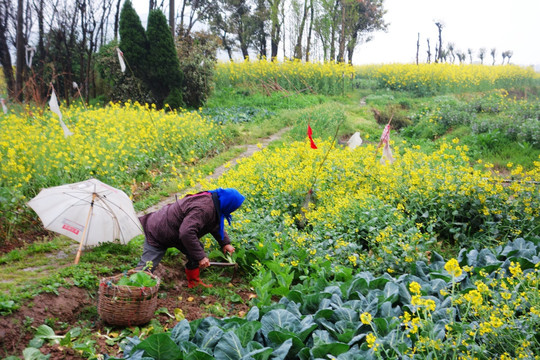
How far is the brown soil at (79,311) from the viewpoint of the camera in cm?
280

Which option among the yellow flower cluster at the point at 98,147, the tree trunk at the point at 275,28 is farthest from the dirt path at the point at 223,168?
the tree trunk at the point at 275,28

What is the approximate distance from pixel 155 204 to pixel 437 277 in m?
4.11

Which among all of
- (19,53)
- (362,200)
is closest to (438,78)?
(362,200)

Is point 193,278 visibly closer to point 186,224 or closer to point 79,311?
point 186,224

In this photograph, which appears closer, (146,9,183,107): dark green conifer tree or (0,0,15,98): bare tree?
(0,0,15,98): bare tree

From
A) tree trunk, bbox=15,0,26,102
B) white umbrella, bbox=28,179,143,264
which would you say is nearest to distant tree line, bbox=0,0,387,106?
tree trunk, bbox=15,0,26,102

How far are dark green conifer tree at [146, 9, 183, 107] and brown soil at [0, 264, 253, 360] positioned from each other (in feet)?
34.8

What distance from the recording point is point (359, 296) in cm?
320

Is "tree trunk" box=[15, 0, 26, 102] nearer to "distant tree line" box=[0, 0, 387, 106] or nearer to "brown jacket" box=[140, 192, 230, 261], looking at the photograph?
"distant tree line" box=[0, 0, 387, 106]

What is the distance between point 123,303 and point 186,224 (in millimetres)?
837

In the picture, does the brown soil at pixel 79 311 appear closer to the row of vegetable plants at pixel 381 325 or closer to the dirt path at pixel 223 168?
the row of vegetable plants at pixel 381 325

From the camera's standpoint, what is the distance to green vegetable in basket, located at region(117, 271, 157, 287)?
3.14 metres

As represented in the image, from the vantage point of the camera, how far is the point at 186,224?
3.57 metres

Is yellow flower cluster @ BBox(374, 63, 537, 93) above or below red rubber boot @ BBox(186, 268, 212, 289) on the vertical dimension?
above
